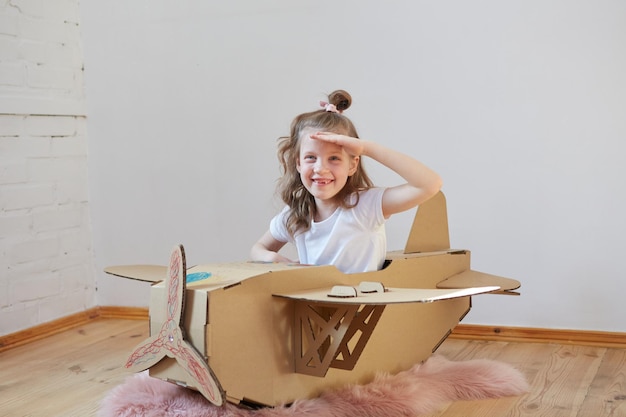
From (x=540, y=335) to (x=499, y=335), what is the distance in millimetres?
108

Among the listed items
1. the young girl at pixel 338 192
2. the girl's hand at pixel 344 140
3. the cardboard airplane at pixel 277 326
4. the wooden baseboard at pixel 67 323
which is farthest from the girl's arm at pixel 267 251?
the wooden baseboard at pixel 67 323

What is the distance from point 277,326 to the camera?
5.01ft

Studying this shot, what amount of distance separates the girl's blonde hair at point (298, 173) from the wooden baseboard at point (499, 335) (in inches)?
24.1

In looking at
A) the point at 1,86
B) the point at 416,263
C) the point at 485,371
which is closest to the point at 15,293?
the point at 1,86

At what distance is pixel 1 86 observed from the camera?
2.21 meters

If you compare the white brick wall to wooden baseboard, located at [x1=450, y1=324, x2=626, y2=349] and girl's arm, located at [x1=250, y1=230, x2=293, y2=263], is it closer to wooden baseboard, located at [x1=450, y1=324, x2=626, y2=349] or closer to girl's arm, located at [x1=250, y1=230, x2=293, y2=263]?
girl's arm, located at [x1=250, y1=230, x2=293, y2=263]

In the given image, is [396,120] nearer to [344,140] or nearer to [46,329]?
[344,140]

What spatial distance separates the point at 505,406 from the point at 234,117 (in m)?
1.20

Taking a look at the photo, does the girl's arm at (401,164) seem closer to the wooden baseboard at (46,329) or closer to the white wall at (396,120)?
the white wall at (396,120)

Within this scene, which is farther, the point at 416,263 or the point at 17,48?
the point at 17,48

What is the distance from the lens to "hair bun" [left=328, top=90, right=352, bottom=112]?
178 cm

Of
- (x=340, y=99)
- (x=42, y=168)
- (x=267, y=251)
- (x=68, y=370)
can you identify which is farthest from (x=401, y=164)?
(x=42, y=168)

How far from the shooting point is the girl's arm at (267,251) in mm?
1821

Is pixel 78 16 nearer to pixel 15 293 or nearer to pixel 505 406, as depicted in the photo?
pixel 15 293
